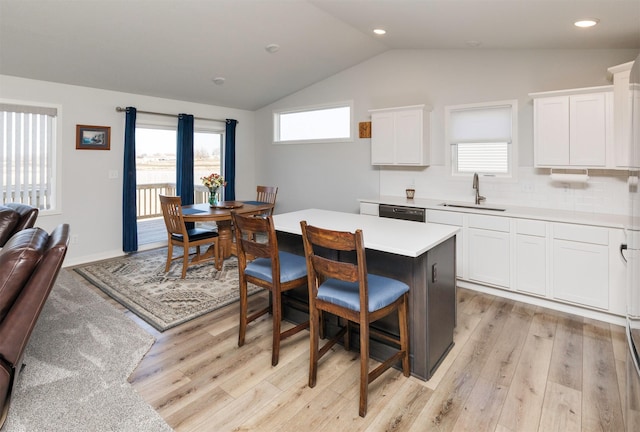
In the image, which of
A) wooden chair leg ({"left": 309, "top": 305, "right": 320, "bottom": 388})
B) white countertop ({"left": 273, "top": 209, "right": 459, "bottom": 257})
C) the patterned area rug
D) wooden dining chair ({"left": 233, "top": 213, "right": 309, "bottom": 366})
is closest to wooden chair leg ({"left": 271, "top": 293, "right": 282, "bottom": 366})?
wooden dining chair ({"left": 233, "top": 213, "right": 309, "bottom": 366})

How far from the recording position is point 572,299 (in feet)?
10.8

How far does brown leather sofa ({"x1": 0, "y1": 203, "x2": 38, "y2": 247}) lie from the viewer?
3.63 meters

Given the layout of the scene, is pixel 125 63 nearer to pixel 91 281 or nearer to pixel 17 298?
pixel 91 281

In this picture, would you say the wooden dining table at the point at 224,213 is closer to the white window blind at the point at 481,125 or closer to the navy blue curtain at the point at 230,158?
the navy blue curtain at the point at 230,158

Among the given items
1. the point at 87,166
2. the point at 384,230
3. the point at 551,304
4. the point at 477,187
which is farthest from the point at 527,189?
the point at 87,166

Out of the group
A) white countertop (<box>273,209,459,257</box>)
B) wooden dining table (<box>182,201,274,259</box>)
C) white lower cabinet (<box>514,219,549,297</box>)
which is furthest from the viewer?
wooden dining table (<box>182,201,274,259</box>)

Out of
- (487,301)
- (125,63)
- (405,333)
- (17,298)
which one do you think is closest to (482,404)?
(405,333)

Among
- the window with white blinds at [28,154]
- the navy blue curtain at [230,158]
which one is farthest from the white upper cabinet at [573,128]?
the window with white blinds at [28,154]

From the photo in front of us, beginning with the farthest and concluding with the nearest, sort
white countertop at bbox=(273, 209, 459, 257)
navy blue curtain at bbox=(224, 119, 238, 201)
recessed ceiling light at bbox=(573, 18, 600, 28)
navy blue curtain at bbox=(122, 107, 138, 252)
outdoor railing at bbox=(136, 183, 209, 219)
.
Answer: outdoor railing at bbox=(136, 183, 209, 219)
navy blue curtain at bbox=(224, 119, 238, 201)
navy blue curtain at bbox=(122, 107, 138, 252)
recessed ceiling light at bbox=(573, 18, 600, 28)
white countertop at bbox=(273, 209, 459, 257)

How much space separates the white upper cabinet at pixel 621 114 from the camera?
9.88 ft

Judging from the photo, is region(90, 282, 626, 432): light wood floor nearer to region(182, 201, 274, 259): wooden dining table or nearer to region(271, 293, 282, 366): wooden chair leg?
region(271, 293, 282, 366): wooden chair leg

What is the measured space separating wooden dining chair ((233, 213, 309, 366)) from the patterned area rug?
3.01 feet

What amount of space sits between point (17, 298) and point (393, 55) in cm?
500

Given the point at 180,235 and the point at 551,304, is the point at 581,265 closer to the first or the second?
the point at 551,304
